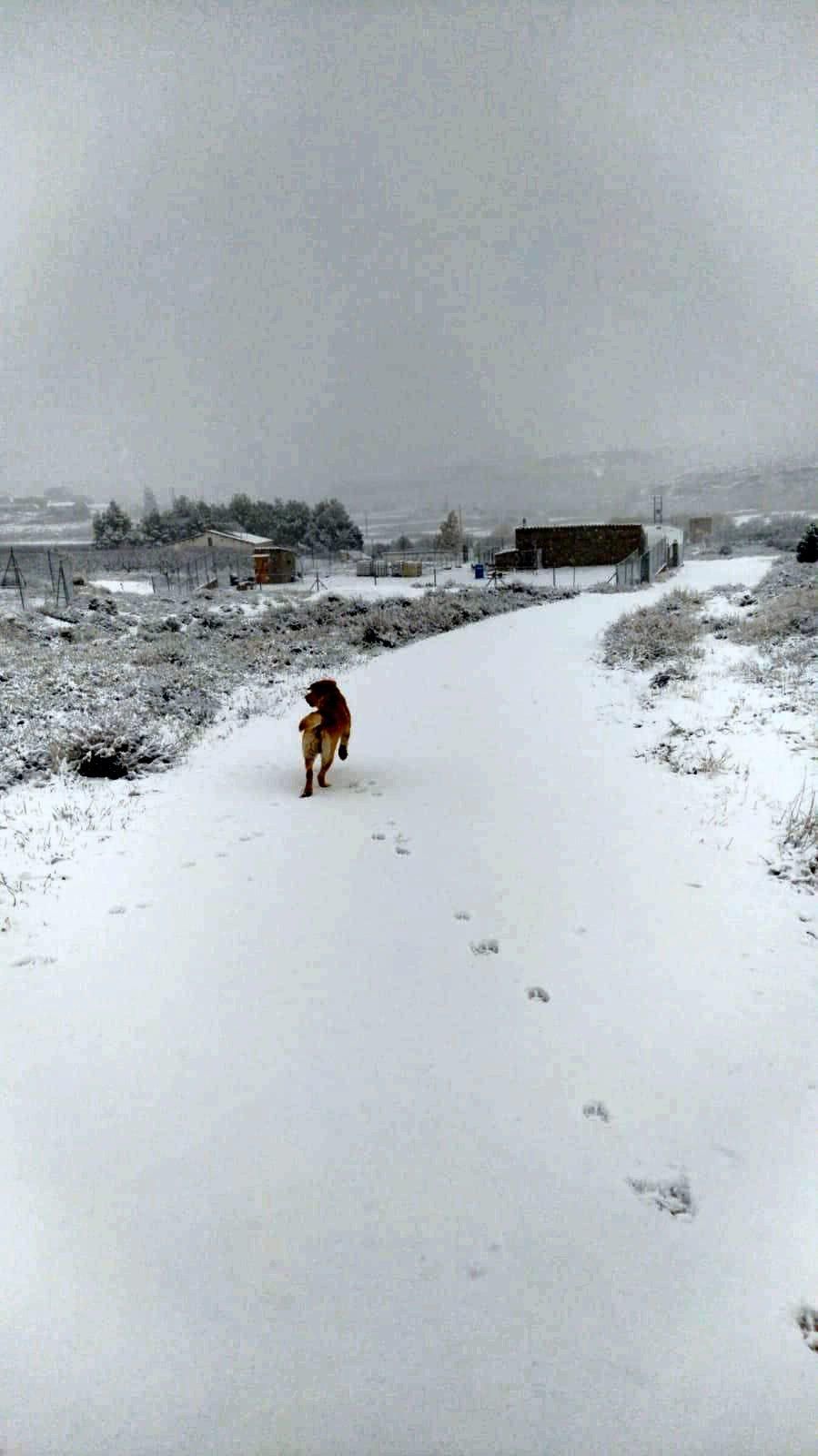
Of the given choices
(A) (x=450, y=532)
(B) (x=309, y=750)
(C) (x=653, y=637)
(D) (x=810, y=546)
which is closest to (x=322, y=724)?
(B) (x=309, y=750)

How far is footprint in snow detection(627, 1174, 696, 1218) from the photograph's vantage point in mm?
2512

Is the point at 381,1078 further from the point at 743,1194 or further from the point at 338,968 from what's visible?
the point at 743,1194

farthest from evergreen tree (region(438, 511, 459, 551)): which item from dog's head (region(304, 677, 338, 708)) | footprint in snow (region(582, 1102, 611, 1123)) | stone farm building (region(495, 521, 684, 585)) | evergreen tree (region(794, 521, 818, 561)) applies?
footprint in snow (region(582, 1102, 611, 1123))

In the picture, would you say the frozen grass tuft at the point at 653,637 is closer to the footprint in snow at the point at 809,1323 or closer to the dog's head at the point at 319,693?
the dog's head at the point at 319,693

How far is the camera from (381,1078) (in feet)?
10.3

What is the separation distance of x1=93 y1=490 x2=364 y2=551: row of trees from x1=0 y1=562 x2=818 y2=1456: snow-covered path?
79441 mm

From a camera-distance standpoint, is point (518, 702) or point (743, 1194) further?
point (518, 702)

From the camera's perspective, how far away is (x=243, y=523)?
85.7 meters

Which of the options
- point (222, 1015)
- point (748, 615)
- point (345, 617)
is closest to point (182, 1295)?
point (222, 1015)

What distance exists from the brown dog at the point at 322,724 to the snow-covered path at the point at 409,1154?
1.40 metres

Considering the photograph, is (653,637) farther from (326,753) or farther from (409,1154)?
(409,1154)

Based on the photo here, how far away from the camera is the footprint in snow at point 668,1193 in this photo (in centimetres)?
251

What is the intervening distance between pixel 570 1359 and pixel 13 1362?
1703 millimetres

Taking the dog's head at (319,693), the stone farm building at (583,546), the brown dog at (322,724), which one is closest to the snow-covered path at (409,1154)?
the brown dog at (322,724)
